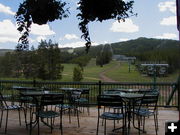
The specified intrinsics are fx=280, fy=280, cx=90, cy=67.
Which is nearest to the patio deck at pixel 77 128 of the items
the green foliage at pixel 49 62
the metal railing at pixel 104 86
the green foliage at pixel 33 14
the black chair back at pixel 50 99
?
the black chair back at pixel 50 99

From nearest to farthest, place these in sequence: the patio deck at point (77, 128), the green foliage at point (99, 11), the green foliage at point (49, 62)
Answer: the green foliage at point (99, 11)
the patio deck at point (77, 128)
the green foliage at point (49, 62)

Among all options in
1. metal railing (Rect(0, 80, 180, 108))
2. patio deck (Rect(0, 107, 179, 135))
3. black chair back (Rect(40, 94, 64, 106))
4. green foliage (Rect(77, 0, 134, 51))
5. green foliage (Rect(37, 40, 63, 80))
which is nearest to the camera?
green foliage (Rect(77, 0, 134, 51))

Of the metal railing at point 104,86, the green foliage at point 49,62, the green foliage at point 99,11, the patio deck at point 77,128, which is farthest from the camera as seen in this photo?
the green foliage at point 49,62

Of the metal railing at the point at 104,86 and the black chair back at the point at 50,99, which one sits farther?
the metal railing at the point at 104,86

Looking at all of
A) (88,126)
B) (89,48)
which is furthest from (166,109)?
(89,48)

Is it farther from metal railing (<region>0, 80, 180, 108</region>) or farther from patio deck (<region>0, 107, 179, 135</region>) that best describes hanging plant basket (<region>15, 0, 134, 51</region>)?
metal railing (<region>0, 80, 180, 108</region>)

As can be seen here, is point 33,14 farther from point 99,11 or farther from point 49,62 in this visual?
point 49,62

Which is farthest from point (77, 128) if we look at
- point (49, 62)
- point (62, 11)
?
point (49, 62)

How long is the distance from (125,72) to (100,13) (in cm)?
2319

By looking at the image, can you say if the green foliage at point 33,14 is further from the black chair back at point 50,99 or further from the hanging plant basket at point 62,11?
the black chair back at point 50,99

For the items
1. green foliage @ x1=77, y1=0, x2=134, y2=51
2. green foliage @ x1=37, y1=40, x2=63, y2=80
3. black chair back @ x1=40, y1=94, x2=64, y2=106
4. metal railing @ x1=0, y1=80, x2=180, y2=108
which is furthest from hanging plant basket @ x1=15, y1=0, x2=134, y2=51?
green foliage @ x1=37, y1=40, x2=63, y2=80

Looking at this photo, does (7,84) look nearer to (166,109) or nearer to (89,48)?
(166,109)

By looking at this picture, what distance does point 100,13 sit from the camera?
106 inches

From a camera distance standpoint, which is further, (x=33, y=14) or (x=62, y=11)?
(x=62, y=11)
